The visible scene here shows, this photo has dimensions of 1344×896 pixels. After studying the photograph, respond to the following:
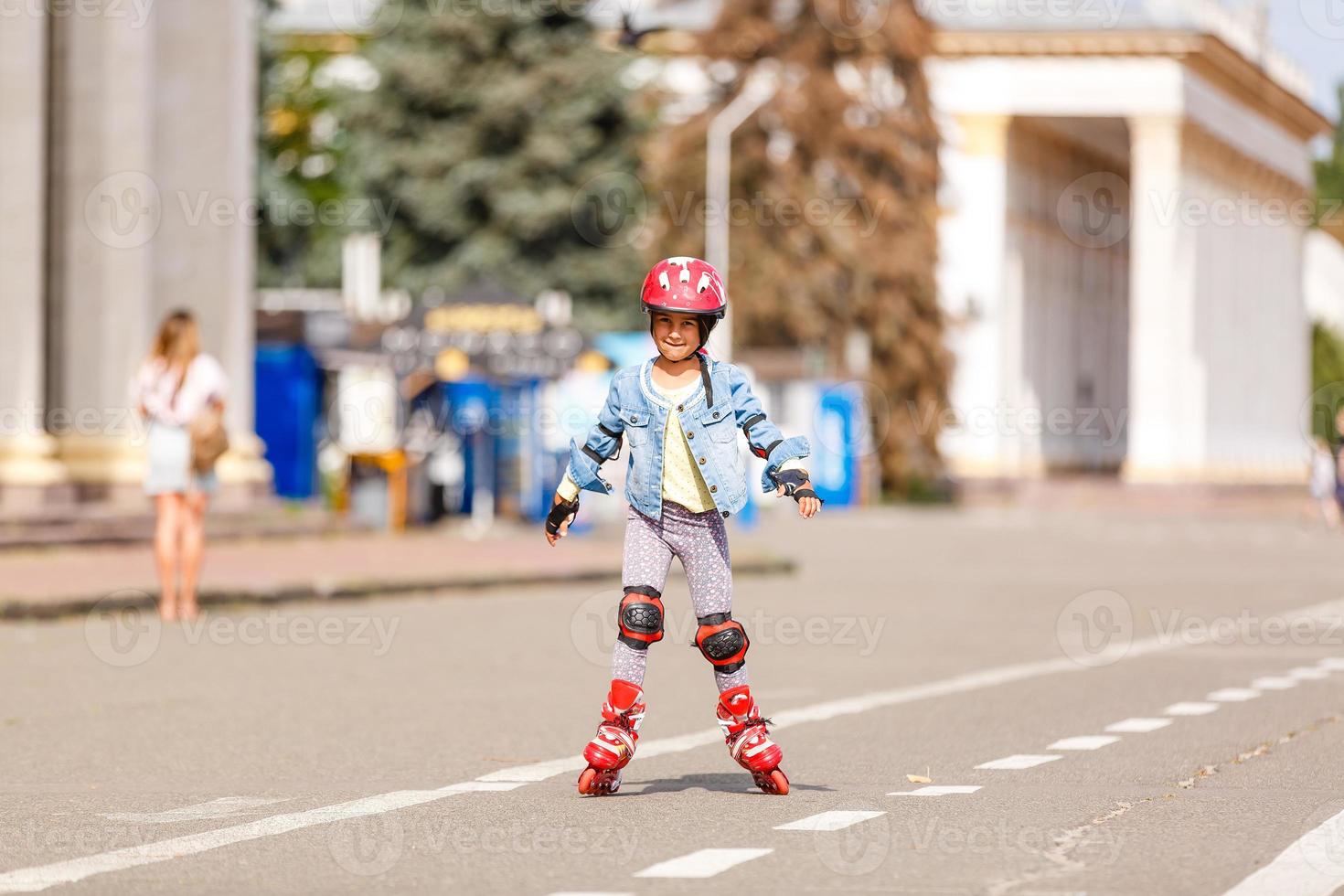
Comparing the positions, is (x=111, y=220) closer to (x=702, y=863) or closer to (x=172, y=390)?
(x=172, y=390)

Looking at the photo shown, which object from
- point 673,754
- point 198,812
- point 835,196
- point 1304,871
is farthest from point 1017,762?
point 835,196

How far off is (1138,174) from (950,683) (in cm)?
6082

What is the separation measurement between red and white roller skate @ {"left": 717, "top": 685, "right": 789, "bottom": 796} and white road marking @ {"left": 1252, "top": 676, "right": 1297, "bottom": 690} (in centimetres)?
544


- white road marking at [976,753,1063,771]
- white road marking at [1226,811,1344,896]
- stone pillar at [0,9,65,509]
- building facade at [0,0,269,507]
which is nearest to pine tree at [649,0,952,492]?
building facade at [0,0,269,507]

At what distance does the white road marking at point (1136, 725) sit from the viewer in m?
11.8

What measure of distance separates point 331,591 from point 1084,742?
35.4ft

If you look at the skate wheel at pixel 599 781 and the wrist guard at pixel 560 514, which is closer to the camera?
→ the skate wheel at pixel 599 781

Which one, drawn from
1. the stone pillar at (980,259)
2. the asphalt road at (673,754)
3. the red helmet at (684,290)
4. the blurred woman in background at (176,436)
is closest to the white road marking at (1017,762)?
the asphalt road at (673,754)

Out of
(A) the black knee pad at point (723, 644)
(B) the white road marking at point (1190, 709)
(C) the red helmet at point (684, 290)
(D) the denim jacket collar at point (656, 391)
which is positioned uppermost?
(C) the red helmet at point (684, 290)

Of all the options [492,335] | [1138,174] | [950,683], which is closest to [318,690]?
[950,683]

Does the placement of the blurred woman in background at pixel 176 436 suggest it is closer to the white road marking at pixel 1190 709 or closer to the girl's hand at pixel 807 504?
the white road marking at pixel 1190 709

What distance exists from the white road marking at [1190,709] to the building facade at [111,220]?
54.2ft

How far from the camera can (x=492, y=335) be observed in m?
34.6

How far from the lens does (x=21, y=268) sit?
89.7 feet
